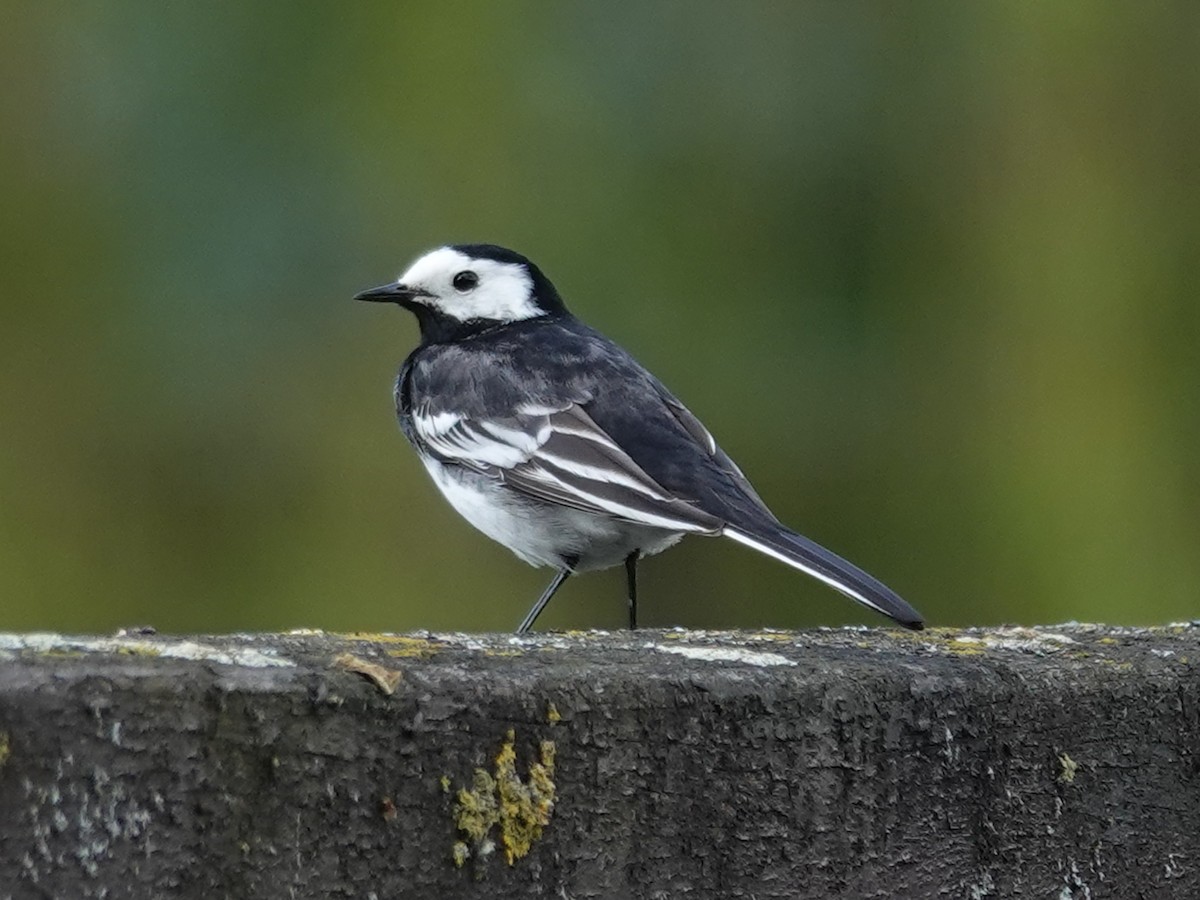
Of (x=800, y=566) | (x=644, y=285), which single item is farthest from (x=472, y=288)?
(x=800, y=566)

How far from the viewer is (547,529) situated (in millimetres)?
5133

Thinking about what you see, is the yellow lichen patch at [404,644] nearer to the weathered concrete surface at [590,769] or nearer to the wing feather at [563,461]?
the weathered concrete surface at [590,769]

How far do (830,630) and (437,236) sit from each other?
5664 mm

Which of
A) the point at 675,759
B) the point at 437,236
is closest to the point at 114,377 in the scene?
the point at 437,236

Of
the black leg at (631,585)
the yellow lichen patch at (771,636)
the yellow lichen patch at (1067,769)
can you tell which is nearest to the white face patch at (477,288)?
the black leg at (631,585)

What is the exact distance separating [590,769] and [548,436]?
303cm

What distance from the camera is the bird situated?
4.68 metres

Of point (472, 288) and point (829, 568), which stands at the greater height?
point (472, 288)

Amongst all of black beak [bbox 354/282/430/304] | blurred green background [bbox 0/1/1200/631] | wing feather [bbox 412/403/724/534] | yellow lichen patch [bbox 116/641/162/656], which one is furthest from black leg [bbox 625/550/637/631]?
yellow lichen patch [bbox 116/641/162/656]

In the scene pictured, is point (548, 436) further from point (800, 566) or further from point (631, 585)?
point (800, 566)

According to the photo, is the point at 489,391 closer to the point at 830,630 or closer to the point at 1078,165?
the point at 830,630

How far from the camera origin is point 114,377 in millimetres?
8688

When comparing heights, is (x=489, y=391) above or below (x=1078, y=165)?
below

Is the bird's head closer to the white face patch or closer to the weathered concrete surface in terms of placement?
the white face patch
